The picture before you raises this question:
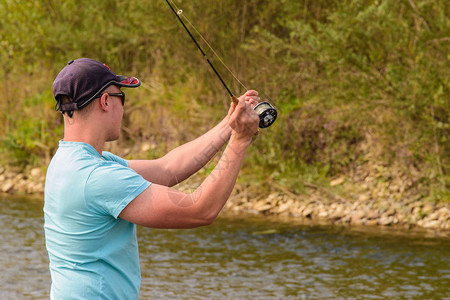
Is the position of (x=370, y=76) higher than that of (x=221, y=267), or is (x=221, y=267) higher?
(x=370, y=76)

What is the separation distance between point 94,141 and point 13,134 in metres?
11.6

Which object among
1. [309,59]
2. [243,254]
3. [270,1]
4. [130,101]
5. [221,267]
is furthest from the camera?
[130,101]

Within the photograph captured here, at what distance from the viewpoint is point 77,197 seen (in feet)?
7.43

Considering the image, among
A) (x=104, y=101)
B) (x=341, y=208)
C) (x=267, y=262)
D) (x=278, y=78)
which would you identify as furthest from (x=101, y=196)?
(x=278, y=78)

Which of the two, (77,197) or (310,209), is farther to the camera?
(310,209)

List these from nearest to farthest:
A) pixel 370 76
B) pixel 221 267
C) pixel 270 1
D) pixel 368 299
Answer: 1. pixel 368 299
2. pixel 221 267
3. pixel 370 76
4. pixel 270 1

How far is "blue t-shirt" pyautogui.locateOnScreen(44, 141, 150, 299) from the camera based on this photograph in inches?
87.6

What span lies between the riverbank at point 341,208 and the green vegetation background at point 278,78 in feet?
0.42

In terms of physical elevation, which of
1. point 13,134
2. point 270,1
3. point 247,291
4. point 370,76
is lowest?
point 247,291

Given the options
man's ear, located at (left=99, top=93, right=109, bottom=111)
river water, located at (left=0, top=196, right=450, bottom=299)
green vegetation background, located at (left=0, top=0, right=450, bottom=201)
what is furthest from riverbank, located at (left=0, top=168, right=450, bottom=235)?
man's ear, located at (left=99, top=93, right=109, bottom=111)

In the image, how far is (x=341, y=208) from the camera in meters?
10.0

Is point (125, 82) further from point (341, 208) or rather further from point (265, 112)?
point (341, 208)

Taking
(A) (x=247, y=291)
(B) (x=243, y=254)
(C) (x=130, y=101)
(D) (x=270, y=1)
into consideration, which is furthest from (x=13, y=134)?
(A) (x=247, y=291)

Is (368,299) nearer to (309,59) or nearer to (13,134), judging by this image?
(309,59)
